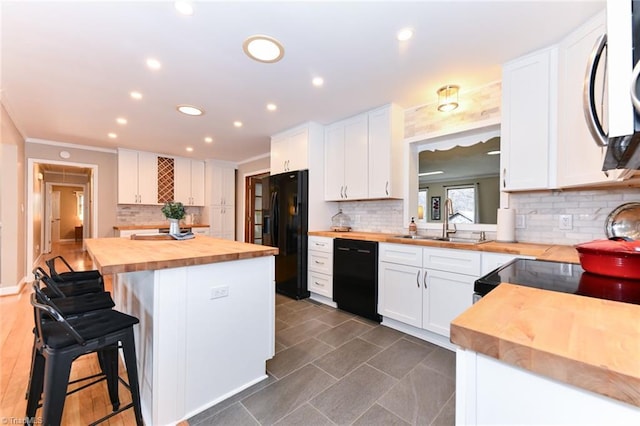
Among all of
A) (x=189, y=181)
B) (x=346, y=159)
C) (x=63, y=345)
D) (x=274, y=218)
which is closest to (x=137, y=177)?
(x=189, y=181)

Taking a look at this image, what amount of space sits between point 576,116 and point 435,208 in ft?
4.88

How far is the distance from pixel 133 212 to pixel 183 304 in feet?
16.6

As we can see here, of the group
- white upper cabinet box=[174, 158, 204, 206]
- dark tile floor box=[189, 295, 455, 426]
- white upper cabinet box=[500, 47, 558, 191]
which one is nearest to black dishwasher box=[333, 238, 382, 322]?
dark tile floor box=[189, 295, 455, 426]

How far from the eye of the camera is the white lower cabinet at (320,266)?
328 centimetres

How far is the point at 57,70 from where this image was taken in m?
2.32

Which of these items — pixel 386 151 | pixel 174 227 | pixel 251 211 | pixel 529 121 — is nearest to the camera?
pixel 529 121

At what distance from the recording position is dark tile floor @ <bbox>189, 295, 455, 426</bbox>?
58.8 inches

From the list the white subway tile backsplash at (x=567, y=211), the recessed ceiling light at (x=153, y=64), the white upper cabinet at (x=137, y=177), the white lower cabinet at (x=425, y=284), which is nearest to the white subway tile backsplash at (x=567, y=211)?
the white subway tile backsplash at (x=567, y=211)

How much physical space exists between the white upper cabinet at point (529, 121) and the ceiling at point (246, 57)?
14cm

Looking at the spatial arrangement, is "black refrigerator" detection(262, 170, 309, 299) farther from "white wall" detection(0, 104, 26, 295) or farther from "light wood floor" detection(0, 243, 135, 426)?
"white wall" detection(0, 104, 26, 295)

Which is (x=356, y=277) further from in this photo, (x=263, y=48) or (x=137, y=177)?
(x=137, y=177)

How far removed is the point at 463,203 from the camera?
2.86 metres

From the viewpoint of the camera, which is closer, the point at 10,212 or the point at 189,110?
the point at 189,110

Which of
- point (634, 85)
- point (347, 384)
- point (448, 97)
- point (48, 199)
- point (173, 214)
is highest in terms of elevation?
point (448, 97)
